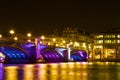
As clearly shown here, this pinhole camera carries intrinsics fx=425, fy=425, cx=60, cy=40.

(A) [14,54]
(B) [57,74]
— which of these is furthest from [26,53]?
(B) [57,74]

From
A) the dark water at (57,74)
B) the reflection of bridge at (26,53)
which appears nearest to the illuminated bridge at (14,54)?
the reflection of bridge at (26,53)

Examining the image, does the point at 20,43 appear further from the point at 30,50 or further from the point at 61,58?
the point at 61,58

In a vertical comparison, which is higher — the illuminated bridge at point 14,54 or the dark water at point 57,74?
the illuminated bridge at point 14,54

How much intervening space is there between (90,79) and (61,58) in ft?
421

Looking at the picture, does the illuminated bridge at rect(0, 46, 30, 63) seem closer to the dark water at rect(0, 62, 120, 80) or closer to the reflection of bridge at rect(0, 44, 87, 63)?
the reflection of bridge at rect(0, 44, 87, 63)

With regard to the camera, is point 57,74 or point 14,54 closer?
point 57,74

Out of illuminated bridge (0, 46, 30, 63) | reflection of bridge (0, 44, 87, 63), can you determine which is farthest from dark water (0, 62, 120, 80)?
illuminated bridge (0, 46, 30, 63)

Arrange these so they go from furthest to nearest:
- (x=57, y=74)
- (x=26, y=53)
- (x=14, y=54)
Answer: (x=26, y=53) < (x=14, y=54) < (x=57, y=74)

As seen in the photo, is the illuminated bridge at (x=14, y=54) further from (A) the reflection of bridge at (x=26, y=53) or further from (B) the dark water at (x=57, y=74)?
(B) the dark water at (x=57, y=74)

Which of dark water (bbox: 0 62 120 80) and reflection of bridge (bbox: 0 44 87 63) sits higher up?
reflection of bridge (bbox: 0 44 87 63)

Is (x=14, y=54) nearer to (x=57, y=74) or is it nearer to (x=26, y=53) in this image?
(x=26, y=53)

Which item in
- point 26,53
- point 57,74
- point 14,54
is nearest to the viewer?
point 57,74

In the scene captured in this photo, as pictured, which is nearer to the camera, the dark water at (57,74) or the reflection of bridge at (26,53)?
the dark water at (57,74)

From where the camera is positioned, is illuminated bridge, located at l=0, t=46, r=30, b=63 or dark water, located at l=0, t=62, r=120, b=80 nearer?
dark water, located at l=0, t=62, r=120, b=80
